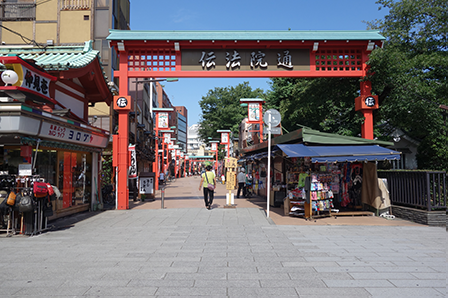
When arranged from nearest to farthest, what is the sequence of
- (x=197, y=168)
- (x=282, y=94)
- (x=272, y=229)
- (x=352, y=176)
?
(x=272, y=229) → (x=352, y=176) → (x=282, y=94) → (x=197, y=168)

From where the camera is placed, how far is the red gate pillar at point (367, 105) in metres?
13.1

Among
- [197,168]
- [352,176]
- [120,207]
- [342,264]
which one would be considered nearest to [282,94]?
[352,176]

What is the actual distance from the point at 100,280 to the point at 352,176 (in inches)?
378

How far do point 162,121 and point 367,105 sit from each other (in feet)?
54.0

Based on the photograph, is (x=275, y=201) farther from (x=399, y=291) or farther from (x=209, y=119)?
(x=209, y=119)

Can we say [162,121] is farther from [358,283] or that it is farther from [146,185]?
[358,283]

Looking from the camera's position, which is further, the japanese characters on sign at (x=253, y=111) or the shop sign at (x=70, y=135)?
the japanese characters on sign at (x=253, y=111)

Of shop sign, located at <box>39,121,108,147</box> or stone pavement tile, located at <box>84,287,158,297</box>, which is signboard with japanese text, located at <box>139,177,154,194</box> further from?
stone pavement tile, located at <box>84,287,158,297</box>

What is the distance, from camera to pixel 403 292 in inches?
170

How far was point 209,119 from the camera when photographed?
153 feet

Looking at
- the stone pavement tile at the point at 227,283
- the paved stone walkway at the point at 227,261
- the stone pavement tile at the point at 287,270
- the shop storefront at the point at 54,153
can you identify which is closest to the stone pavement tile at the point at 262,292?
the paved stone walkway at the point at 227,261

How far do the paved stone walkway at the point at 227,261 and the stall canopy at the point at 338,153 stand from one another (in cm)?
206

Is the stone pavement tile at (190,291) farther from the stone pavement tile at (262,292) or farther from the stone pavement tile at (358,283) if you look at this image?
the stone pavement tile at (358,283)

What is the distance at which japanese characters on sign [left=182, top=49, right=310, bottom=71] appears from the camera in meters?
13.6
